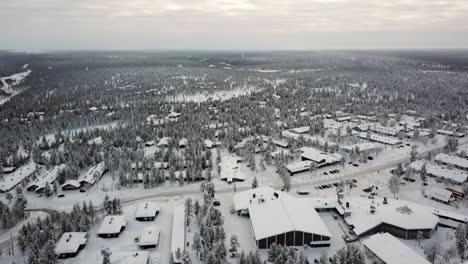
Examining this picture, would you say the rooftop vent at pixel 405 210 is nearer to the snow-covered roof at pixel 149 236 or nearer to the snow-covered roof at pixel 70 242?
the snow-covered roof at pixel 149 236

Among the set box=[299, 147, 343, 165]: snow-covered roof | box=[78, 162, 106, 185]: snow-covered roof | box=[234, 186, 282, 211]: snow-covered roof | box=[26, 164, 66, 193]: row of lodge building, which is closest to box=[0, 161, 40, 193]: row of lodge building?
box=[26, 164, 66, 193]: row of lodge building

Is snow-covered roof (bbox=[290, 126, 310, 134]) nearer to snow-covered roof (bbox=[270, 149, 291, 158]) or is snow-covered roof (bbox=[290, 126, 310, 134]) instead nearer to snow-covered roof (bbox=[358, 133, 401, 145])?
snow-covered roof (bbox=[358, 133, 401, 145])

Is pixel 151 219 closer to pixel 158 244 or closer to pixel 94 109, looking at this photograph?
pixel 158 244

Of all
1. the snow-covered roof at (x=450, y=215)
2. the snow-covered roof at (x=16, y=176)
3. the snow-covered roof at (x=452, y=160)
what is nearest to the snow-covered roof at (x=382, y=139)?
the snow-covered roof at (x=452, y=160)

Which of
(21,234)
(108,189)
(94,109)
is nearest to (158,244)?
(21,234)

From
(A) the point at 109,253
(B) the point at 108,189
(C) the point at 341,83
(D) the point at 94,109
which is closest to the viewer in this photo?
(A) the point at 109,253
